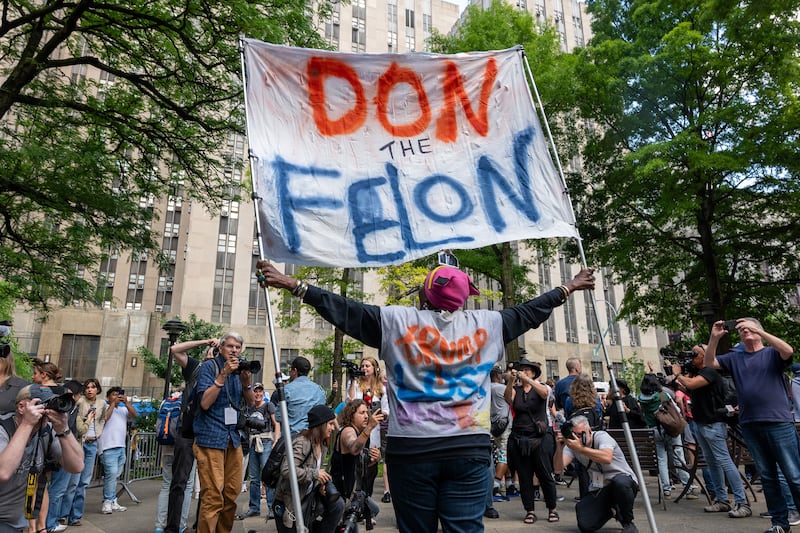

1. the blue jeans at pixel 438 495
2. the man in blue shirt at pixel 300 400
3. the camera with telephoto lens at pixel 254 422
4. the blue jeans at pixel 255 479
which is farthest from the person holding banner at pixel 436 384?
the blue jeans at pixel 255 479

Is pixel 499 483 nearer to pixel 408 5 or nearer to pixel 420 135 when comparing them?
pixel 420 135

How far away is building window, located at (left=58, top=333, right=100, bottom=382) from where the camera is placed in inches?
1657

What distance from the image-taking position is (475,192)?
14.8 feet

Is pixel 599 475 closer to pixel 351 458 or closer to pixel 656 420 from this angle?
pixel 351 458

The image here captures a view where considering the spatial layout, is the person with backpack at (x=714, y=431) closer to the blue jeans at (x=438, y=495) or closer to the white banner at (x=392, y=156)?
the white banner at (x=392, y=156)

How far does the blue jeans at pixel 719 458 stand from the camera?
22.0 ft

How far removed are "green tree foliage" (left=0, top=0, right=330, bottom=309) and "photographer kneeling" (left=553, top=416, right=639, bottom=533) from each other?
863 centimetres

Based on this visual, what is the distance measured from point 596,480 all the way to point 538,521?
1573 mm

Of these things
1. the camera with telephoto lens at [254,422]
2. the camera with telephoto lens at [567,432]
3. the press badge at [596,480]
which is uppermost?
the camera with telephoto lens at [254,422]

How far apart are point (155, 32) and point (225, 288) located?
33.6 meters

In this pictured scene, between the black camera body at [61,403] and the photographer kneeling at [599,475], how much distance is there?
4.35 meters

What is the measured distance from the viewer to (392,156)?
4543 millimetres

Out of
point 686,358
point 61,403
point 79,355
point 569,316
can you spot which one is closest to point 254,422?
point 61,403

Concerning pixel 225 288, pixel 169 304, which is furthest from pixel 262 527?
pixel 169 304
